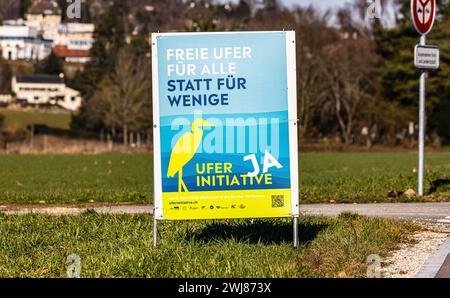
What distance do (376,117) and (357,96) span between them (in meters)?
2.77

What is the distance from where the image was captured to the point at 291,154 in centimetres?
990

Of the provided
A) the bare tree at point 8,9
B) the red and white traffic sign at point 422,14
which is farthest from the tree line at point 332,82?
the red and white traffic sign at point 422,14

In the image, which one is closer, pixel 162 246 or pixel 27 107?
pixel 162 246

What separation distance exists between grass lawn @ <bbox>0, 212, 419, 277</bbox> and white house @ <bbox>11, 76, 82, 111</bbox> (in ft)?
291

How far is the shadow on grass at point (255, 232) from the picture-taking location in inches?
434

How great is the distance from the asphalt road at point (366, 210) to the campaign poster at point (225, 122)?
4.86 m

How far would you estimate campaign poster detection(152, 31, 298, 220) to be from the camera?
32.1ft

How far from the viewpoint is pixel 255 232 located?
1180cm

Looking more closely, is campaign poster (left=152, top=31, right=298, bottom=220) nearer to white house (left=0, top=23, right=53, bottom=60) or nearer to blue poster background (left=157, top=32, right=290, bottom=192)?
blue poster background (left=157, top=32, right=290, bottom=192)

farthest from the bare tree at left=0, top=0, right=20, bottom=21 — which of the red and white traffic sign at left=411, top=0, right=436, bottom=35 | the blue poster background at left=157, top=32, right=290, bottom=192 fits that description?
the blue poster background at left=157, top=32, right=290, bottom=192

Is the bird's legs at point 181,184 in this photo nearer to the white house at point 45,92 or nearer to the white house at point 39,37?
the white house at point 39,37
